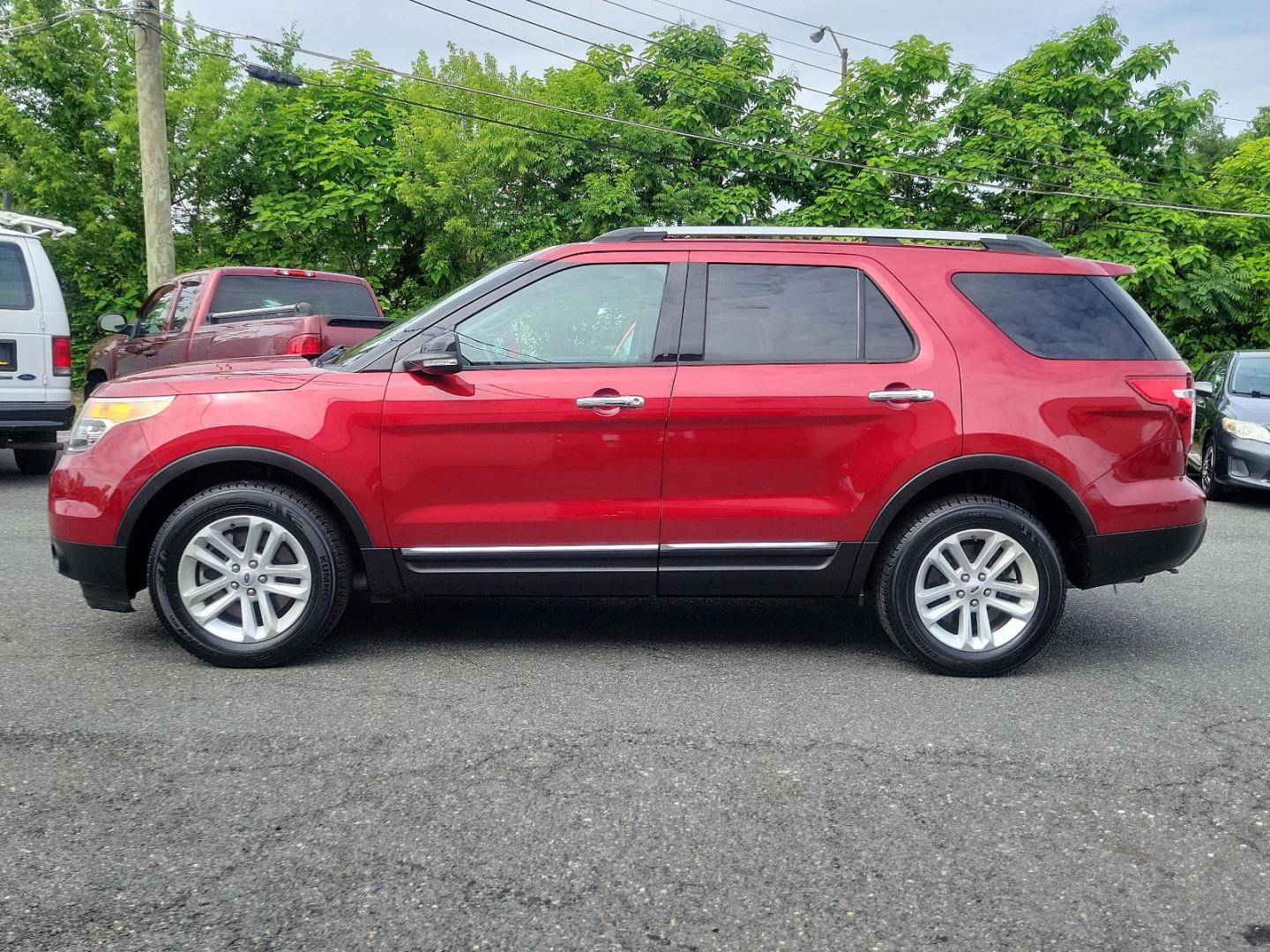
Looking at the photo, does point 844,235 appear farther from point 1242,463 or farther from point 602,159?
point 602,159

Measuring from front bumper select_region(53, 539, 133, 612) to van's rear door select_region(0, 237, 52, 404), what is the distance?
18.8 feet

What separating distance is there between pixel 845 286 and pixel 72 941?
A: 12.1 feet

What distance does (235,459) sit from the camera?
15.4 ft

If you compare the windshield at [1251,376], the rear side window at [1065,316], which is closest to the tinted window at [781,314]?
the rear side window at [1065,316]

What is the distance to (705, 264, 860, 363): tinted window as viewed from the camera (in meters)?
4.83

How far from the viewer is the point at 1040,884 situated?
9.52 feet

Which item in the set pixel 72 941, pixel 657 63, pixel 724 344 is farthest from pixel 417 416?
pixel 657 63

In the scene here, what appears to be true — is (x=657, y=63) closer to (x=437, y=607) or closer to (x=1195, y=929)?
(x=437, y=607)

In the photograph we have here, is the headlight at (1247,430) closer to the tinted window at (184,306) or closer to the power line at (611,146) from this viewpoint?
the tinted window at (184,306)

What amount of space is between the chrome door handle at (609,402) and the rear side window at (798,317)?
0.37 meters

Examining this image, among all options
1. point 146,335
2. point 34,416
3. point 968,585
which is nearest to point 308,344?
point 34,416

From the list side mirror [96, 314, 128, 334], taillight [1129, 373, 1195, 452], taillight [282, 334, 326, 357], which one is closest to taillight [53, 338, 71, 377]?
side mirror [96, 314, 128, 334]

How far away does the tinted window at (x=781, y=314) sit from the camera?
4.83m

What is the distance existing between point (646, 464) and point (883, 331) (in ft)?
3.83
